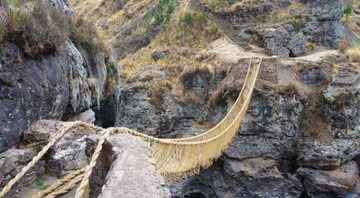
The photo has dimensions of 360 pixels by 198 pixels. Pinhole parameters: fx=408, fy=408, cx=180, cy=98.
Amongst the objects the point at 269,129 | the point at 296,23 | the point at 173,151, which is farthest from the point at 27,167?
the point at 296,23

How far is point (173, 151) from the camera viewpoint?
688cm

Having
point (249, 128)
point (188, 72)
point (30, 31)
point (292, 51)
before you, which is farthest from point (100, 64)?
point (292, 51)

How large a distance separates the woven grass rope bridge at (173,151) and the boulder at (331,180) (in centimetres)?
327

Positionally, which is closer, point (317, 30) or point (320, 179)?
point (320, 179)

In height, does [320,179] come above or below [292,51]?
below

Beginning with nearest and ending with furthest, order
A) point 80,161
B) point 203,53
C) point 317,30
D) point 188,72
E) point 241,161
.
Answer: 1. point 80,161
2. point 241,161
3. point 188,72
4. point 203,53
5. point 317,30

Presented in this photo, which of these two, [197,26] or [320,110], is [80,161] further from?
→ [197,26]

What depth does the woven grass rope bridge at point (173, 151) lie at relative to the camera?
3593mm

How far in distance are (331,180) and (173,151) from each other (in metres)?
8.64

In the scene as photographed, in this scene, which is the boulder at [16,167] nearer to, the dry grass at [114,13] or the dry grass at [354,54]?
the dry grass at [354,54]

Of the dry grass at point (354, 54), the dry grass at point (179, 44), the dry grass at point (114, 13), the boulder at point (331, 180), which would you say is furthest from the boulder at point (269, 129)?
the dry grass at point (114, 13)

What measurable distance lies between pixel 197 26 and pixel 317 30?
20.6 feet

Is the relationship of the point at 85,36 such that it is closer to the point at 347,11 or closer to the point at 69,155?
the point at 69,155

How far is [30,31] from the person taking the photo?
5.41m
